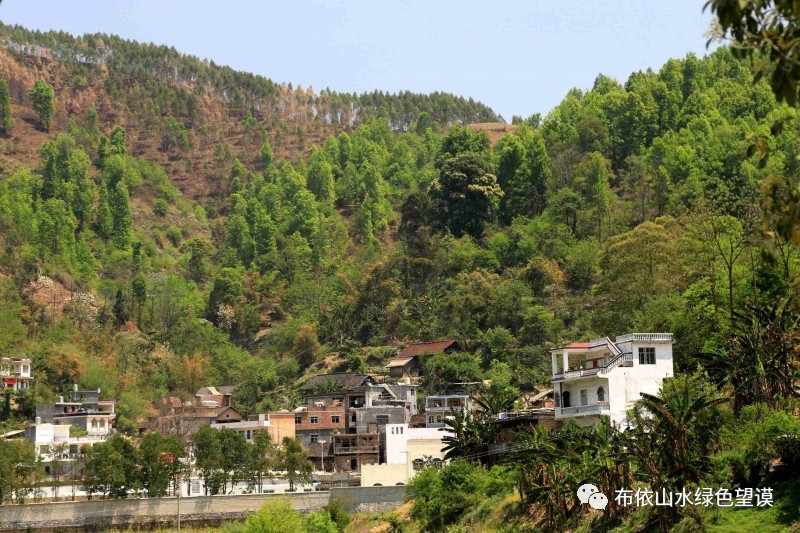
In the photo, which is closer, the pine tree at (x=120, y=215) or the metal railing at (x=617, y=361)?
the metal railing at (x=617, y=361)

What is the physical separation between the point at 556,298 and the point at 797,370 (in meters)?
42.3

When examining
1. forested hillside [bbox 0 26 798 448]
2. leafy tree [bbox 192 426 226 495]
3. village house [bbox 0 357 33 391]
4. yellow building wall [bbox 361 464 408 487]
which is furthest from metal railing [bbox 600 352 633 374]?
village house [bbox 0 357 33 391]

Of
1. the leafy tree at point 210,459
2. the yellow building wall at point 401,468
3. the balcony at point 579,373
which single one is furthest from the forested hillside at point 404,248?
the leafy tree at point 210,459

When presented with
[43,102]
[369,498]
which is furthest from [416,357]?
[43,102]

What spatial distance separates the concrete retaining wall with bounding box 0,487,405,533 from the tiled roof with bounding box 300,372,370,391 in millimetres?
21262

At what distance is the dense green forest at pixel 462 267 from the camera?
1658 inches

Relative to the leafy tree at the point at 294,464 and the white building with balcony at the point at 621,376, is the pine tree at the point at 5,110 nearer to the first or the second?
the leafy tree at the point at 294,464

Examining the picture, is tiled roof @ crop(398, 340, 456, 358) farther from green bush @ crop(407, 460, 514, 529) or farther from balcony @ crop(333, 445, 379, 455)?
green bush @ crop(407, 460, 514, 529)

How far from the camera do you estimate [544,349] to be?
76688 millimetres

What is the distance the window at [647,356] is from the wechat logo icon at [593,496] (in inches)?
530

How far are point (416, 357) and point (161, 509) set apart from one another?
28683mm

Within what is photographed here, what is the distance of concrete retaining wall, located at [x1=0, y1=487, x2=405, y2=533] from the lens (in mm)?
56219

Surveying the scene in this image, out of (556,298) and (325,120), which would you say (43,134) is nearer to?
(325,120)

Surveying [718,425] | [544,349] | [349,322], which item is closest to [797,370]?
[718,425]
